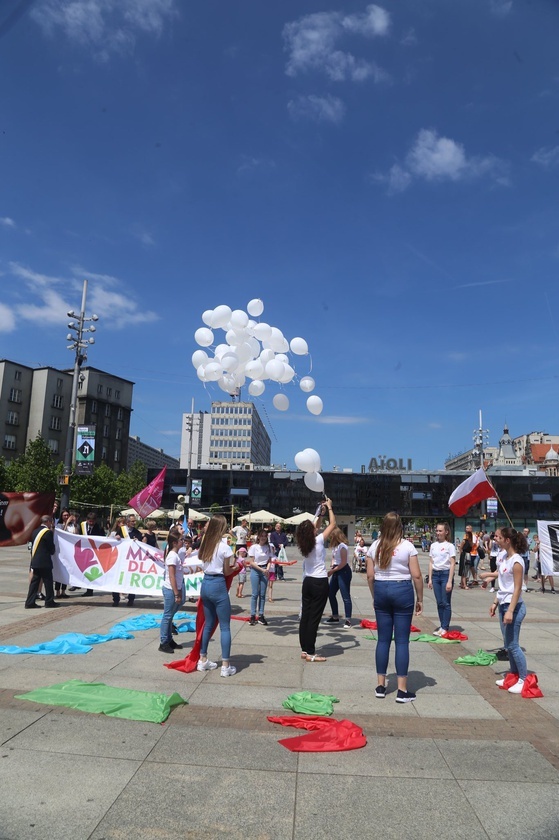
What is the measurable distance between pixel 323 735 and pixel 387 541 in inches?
78.2

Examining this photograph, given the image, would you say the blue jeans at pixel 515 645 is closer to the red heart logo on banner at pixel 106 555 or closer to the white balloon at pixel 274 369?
the white balloon at pixel 274 369

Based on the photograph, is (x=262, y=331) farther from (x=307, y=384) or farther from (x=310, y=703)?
(x=310, y=703)

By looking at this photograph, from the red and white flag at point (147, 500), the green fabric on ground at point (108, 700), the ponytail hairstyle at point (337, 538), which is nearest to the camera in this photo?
the green fabric on ground at point (108, 700)

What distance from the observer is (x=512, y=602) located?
659 cm

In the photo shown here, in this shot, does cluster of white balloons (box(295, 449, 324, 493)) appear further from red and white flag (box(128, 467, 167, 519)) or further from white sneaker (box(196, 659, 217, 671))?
red and white flag (box(128, 467, 167, 519))

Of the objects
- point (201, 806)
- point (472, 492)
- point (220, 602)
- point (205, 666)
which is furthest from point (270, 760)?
point (472, 492)

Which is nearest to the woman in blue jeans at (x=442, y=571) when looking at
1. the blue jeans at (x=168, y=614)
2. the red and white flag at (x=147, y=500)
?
the blue jeans at (x=168, y=614)

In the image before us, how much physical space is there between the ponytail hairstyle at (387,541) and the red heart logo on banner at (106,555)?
7.28m

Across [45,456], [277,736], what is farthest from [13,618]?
[45,456]

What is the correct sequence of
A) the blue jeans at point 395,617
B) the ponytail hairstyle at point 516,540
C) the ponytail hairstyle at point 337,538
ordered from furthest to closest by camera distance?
the ponytail hairstyle at point 337,538 < the ponytail hairstyle at point 516,540 < the blue jeans at point 395,617

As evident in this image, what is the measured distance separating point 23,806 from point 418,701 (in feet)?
12.5

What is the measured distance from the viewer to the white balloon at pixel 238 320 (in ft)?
35.3

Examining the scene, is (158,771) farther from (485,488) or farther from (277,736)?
(485,488)

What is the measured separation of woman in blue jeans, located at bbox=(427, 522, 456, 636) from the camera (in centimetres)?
903
